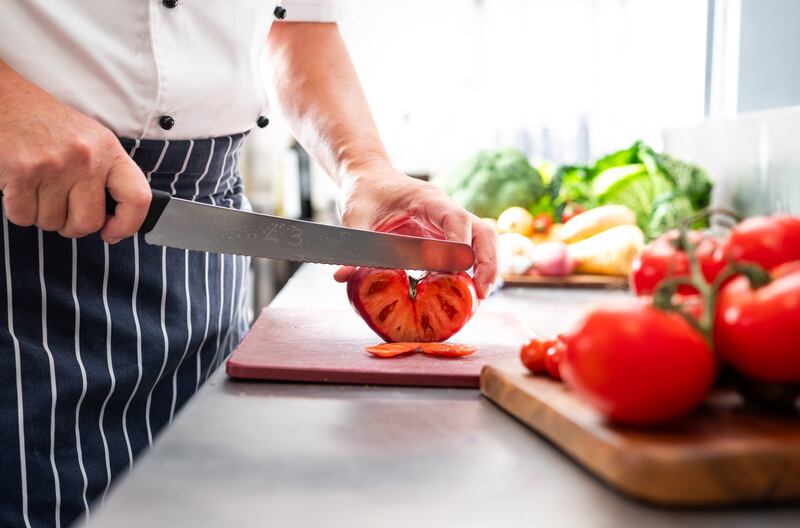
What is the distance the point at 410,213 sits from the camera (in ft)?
3.64

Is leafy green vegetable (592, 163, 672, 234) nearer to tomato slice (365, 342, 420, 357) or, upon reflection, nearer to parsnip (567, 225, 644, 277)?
parsnip (567, 225, 644, 277)

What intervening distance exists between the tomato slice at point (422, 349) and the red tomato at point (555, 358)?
→ 19 centimetres

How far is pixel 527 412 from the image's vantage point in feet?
2.18

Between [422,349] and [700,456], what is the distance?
0.44 m

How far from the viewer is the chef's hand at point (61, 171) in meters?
0.80

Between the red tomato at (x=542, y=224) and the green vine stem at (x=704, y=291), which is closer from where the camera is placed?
the green vine stem at (x=704, y=291)

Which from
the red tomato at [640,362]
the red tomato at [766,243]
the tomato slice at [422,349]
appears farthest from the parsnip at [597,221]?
the red tomato at [640,362]

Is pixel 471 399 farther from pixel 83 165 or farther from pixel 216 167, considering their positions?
pixel 216 167

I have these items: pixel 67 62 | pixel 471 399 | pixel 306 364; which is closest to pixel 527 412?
pixel 471 399

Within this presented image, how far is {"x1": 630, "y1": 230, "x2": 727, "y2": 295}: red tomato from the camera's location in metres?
0.63

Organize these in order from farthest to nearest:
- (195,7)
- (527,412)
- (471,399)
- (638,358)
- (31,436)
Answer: (195,7) → (31,436) → (471,399) → (527,412) → (638,358)

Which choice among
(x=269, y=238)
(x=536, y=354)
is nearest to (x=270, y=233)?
(x=269, y=238)

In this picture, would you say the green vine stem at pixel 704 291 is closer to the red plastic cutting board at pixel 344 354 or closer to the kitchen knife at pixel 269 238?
the red plastic cutting board at pixel 344 354

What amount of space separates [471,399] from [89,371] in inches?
19.5
